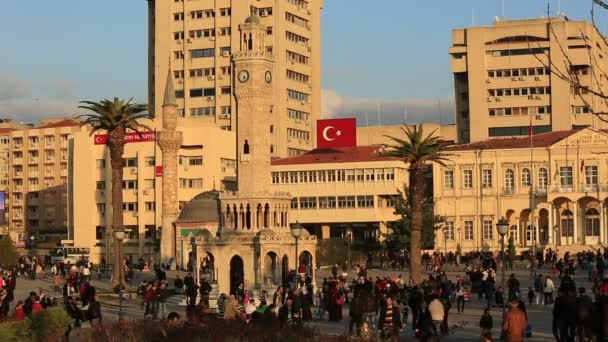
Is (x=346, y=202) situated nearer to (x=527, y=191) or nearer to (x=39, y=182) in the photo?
(x=527, y=191)

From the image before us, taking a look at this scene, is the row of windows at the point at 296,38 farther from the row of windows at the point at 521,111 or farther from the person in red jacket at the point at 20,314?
the person in red jacket at the point at 20,314

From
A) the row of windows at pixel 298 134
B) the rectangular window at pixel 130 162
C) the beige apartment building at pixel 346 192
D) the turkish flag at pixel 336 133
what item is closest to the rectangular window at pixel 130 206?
the rectangular window at pixel 130 162

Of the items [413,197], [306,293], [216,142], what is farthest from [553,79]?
[306,293]

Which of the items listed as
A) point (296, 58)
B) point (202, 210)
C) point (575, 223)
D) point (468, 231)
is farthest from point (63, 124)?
point (575, 223)

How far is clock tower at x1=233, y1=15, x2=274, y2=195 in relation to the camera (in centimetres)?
7469

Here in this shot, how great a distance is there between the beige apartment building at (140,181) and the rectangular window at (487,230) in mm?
24649

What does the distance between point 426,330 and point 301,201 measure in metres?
76.4

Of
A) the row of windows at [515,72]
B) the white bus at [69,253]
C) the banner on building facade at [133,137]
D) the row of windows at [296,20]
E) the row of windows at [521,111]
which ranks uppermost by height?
the row of windows at [296,20]

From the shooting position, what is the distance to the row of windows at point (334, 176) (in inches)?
4163

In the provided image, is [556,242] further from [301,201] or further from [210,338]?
[210,338]

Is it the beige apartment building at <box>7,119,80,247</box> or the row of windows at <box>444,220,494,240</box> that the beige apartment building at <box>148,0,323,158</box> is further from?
the row of windows at <box>444,220,494,240</box>

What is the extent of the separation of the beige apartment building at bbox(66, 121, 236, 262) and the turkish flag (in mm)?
8362

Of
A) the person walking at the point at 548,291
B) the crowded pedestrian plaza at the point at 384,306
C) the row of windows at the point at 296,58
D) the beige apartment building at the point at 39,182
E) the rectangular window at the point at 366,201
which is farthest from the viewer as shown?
the beige apartment building at the point at 39,182

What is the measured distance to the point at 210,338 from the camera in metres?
25.4
